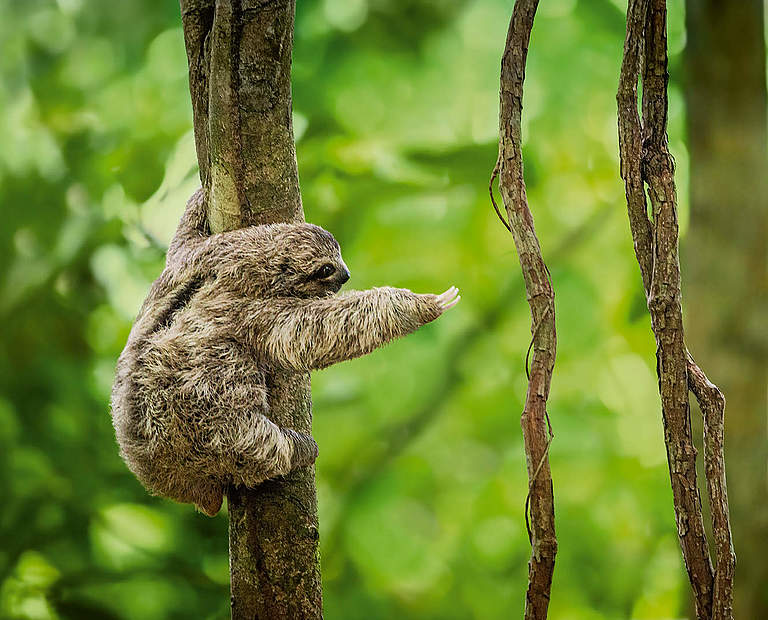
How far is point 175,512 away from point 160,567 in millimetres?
107

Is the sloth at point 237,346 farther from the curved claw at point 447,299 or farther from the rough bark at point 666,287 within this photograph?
the rough bark at point 666,287

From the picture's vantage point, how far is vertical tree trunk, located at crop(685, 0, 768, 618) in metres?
1.25

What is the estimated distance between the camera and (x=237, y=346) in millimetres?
624

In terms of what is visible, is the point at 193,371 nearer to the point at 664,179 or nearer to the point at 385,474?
the point at 664,179

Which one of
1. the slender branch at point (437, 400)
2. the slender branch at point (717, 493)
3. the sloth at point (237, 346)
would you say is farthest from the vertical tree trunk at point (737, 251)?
the sloth at point (237, 346)

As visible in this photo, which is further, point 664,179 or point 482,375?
point 482,375

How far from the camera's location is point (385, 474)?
133 cm

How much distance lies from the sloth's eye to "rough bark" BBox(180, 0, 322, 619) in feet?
0.27

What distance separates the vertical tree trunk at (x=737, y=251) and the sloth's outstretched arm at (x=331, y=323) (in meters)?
0.83

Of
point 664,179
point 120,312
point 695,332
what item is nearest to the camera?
point 664,179

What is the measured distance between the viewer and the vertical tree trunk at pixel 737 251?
1.25m

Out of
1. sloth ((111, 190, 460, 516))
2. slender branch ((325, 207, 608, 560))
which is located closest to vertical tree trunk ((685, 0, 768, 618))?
slender branch ((325, 207, 608, 560))

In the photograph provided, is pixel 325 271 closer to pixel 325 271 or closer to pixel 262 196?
pixel 325 271

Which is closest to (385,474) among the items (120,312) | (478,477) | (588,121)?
(478,477)
